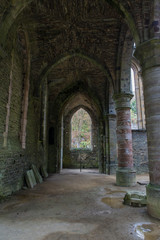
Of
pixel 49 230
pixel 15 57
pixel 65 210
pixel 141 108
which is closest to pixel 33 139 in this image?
pixel 15 57

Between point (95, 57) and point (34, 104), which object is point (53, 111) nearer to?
point (34, 104)

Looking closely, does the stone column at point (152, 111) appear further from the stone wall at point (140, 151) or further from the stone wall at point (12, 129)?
the stone wall at point (140, 151)

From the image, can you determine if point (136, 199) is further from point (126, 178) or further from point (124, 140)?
point (124, 140)

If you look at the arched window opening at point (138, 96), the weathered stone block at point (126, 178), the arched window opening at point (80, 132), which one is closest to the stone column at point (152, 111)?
the weathered stone block at point (126, 178)

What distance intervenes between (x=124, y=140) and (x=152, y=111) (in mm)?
3656

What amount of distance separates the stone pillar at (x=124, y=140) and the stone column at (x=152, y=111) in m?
3.30

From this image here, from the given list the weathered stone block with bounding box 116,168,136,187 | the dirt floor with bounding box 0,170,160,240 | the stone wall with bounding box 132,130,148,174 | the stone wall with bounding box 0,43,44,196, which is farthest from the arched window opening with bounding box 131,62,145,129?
the dirt floor with bounding box 0,170,160,240

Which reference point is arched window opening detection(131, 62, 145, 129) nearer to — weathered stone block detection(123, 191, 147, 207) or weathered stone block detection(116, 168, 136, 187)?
weathered stone block detection(116, 168, 136, 187)

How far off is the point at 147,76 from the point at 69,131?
42.1ft

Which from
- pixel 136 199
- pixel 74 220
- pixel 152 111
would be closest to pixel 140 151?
pixel 136 199

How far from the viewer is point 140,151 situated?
1119 centimetres

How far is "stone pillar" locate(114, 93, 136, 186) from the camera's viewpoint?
705cm

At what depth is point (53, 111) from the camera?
12195 mm

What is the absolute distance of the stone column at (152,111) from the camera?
11.8 ft
